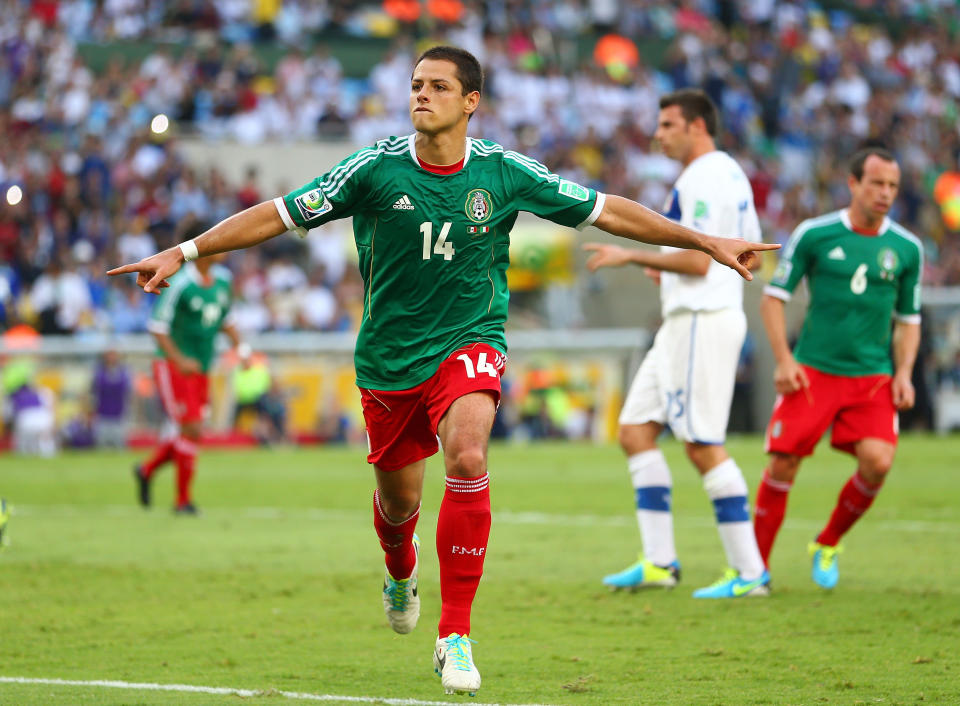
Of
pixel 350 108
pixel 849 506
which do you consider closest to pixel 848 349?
pixel 849 506

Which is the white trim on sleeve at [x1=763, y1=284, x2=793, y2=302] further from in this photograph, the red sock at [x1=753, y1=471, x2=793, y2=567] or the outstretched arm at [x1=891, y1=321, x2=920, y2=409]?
the red sock at [x1=753, y1=471, x2=793, y2=567]

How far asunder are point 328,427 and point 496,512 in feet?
35.2

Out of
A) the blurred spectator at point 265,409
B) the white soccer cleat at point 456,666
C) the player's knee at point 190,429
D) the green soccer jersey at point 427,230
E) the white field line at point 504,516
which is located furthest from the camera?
the blurred spectator at point 265,409

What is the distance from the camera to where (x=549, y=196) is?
20.2 feet

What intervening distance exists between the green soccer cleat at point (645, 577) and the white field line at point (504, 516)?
3.64 metres

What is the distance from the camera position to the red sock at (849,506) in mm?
8641

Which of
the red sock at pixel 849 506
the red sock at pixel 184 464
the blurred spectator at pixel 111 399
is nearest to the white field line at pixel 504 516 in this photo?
the red sock at pixel 184 464

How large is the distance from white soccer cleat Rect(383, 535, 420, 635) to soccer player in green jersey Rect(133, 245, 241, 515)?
7.02 m

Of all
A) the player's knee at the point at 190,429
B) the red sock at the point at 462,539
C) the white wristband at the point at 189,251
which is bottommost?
the player's knee at the point at 190,429

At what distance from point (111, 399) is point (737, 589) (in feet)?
54.5

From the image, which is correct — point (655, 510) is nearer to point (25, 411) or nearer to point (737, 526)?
point (737, 526)

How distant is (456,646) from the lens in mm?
5566

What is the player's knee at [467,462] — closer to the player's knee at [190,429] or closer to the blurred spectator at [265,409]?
the player's knee at [190,429]

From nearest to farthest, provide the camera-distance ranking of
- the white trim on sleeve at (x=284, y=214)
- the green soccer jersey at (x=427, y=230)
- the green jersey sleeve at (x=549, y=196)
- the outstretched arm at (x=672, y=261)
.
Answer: the white trim on sleeve at (x=284, y=214) < the green soccer jersey at (x=427, y=230) < the green jersey sleeve at (x=549, y=196) < the outstretched arm at (x=672, y=261)
